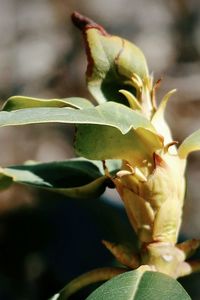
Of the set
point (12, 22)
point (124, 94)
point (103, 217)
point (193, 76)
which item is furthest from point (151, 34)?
point (124, 94)

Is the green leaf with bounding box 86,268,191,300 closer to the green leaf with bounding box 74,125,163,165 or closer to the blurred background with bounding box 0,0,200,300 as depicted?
the green leaf with bounding box 74,125,163,165

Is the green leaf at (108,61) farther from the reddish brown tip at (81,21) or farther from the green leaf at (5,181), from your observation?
the green leaf at (5,181)

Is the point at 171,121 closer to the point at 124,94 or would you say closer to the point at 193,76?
the point at 193,76

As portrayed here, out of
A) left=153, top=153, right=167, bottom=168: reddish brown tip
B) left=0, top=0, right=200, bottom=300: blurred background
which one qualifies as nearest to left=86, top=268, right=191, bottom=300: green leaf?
left=153, top=153, right=167, bottom=168: reddish brown tip

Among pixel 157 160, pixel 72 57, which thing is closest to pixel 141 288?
pixel 157 160

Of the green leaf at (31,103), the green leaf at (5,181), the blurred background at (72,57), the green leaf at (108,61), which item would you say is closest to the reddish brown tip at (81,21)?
the green leaf at (108,61)

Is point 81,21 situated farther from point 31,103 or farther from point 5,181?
point 5,181
